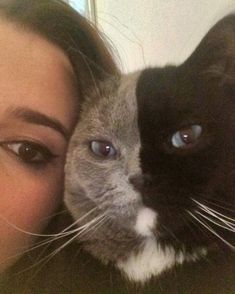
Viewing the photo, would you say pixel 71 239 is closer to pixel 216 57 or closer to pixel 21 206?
pixel 21 206

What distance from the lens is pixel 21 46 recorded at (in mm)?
771

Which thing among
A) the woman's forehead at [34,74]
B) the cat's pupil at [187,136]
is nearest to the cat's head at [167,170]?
the cat's pupil at [187,136]

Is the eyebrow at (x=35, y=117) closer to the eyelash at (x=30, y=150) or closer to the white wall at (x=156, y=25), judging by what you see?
the eyelash at (x=30, y=150)

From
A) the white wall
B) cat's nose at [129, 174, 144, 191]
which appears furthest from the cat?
the white wall

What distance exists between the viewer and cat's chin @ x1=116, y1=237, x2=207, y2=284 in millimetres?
661

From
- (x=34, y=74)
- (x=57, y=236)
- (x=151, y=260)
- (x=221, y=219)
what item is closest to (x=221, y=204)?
(x=221, y=219)

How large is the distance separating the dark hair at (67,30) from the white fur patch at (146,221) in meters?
0.27

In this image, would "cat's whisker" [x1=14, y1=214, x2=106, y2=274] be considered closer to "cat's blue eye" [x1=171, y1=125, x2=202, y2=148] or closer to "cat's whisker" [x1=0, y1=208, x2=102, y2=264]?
"cat's whisker" [x1=0, y1=208, x2=102, y2=264]

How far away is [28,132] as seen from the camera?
2.48 ft

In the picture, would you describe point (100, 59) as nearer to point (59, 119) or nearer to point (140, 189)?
point (59, 119)

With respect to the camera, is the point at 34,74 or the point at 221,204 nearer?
the point at 221,204

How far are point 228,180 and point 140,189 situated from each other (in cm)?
13

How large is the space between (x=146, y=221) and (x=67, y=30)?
1.23ft

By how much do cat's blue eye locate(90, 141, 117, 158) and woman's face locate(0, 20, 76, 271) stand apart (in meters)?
0.08
